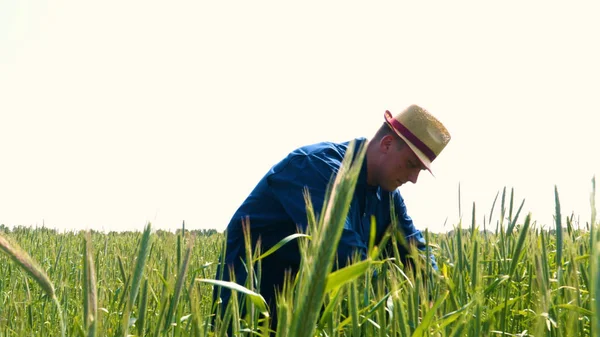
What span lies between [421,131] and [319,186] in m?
0.78

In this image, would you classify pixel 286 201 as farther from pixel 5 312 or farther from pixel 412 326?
pixel 412 326

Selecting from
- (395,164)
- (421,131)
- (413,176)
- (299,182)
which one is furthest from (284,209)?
(421,131)

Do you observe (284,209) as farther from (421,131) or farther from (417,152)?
(421,131)

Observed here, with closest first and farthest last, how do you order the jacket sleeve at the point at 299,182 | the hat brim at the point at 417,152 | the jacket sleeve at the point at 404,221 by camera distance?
the jacket sleeve at the point at 299,182
the hat brim at the point at 417,152
the jacket sleeve at the point at 404,221

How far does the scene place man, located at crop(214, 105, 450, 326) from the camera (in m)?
2.70

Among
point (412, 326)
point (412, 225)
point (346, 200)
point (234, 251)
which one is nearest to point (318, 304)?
point (346, 200)

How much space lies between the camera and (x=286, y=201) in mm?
2676

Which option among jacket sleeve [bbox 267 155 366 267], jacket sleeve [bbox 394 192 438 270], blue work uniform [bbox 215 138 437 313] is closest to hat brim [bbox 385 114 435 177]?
blue work uniform [bbox 215 138 437 313]

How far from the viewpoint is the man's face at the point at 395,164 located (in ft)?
Answer: 9.95

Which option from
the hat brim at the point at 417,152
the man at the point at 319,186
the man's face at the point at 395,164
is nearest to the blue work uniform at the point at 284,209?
the man at the point at 319,186

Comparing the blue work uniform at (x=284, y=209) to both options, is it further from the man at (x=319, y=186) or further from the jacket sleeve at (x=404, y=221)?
the jacket sleeve at (x=404, y=221)

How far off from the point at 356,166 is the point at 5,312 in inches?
80.0

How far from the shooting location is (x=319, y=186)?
8.66ft

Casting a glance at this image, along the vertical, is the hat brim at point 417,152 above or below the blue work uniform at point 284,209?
above
